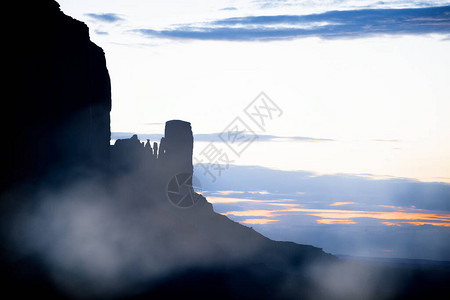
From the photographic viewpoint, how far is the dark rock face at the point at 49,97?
167 ft

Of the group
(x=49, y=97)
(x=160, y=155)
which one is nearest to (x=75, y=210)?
(x=49, y=97)

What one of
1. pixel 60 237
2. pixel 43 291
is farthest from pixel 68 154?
pixel 43 291

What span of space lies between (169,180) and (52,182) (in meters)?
71.4

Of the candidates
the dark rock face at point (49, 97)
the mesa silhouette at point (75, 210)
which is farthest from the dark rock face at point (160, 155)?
the dark rock face at point (49, 97)

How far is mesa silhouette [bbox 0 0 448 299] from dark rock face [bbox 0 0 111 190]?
11cm

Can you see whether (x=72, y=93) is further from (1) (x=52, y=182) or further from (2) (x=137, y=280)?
(2) (x=137, y=280)

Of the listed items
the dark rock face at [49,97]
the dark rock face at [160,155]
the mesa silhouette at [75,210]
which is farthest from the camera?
the dark rock face at [160,155]

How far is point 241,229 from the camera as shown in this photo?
134250 mm

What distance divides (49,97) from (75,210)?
11.6 meters

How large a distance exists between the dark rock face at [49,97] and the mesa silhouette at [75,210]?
108 mm

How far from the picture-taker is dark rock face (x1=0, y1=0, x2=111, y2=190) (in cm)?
5103

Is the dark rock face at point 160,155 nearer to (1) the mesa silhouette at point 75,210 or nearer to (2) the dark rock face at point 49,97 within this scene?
(1) the mesa silhouette at point 75,210

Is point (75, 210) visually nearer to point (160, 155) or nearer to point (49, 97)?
point (49, 97)

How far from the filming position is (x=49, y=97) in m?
59.4
